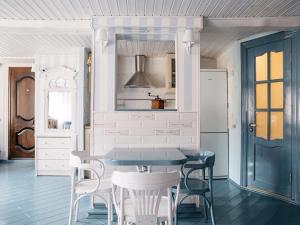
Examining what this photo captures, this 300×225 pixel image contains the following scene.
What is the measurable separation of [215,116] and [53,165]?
312 cm

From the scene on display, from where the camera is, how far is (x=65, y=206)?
3.70m

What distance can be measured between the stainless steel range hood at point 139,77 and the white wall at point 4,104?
103 inches

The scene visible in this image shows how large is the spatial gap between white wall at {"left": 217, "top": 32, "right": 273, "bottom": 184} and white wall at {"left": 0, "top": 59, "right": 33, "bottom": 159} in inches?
181

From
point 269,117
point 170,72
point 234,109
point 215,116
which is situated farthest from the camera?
point 170,72

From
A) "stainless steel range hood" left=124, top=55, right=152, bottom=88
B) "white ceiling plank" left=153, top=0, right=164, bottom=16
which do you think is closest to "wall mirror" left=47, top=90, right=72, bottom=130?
"stainless steel range hood" left=124, top=55, right=152, bottom=88

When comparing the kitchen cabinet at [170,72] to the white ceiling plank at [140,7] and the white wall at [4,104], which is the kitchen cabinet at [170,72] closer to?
the white ceiling plank at [140,7]

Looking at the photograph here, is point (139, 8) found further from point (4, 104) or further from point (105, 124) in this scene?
point (4, 104)

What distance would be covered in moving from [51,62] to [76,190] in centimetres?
354

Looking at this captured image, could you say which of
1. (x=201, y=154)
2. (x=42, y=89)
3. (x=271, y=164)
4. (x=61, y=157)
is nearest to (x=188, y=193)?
(x=201, y=154)

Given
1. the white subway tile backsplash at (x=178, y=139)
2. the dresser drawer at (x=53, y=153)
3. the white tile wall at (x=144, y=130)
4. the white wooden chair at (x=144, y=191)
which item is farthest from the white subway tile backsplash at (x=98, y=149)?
the dresser drawer at (x=53, y=153)

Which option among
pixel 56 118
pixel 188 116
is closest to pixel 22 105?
pixel 56 118

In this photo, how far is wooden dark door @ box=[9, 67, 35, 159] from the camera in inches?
271

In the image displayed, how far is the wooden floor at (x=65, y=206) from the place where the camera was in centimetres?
322

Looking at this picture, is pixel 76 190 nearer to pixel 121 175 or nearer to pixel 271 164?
pixel 121 175
